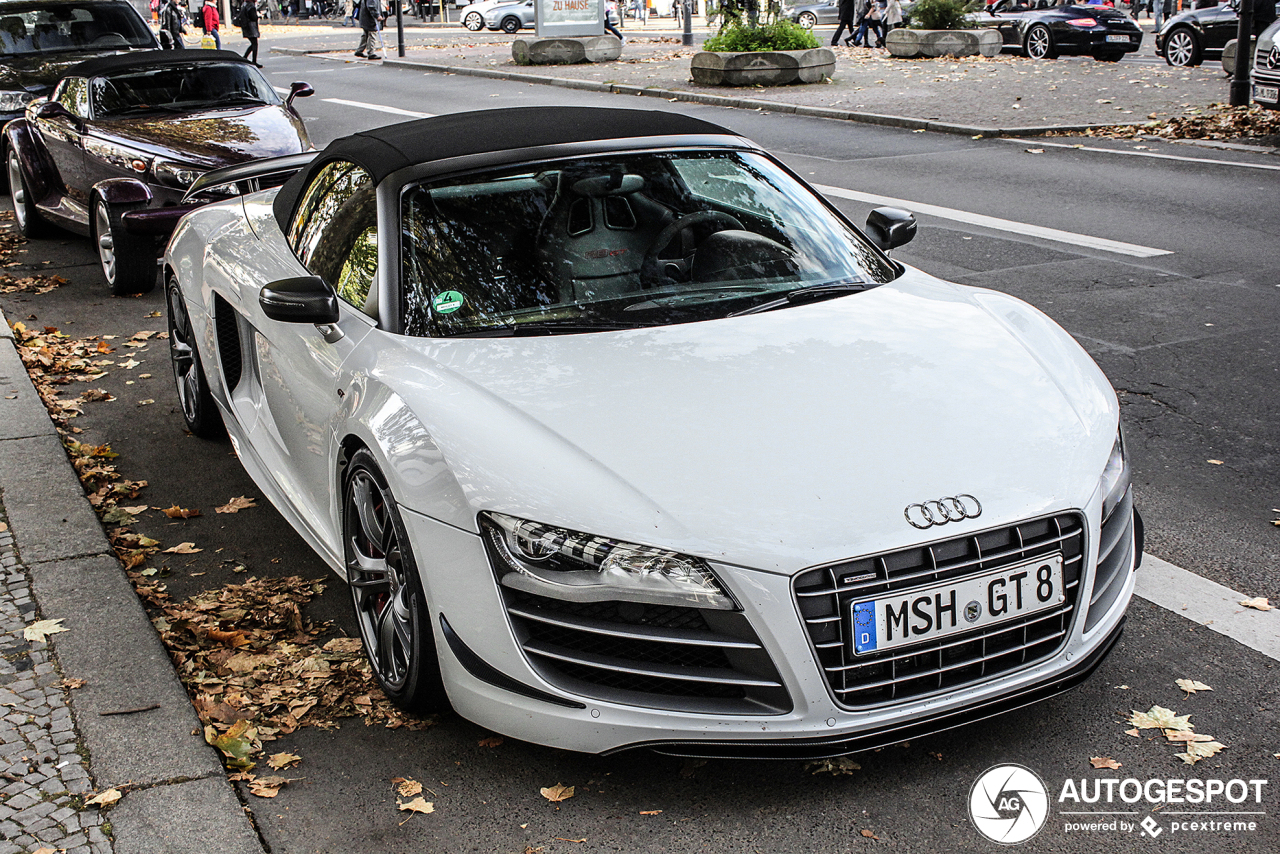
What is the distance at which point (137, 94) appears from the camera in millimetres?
10000

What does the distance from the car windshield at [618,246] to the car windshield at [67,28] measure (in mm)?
10611

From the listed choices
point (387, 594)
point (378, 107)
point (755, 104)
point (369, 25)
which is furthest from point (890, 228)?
point (369, 25)

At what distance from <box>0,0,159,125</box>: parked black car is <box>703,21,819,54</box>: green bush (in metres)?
11.2

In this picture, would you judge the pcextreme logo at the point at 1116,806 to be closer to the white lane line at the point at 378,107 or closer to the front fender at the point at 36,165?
the front fender at the point at 36,165

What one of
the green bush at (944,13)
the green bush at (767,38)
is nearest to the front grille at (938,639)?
the green bush at (767,38)

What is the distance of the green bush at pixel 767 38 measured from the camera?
21859 millimetres

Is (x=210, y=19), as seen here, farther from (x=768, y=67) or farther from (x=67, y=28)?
(x=67, y=28)

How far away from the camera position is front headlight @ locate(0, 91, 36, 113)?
39.9 ft

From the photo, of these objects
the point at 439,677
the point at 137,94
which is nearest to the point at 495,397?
the point at 439,677

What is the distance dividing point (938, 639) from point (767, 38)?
20473 millimetres

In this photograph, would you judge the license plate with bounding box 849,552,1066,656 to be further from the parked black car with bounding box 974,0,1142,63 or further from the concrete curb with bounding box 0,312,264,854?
the parked black car with bounding box 974,0,1142,63

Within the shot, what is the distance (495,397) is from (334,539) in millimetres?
933

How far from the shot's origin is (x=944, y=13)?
25.9 metres

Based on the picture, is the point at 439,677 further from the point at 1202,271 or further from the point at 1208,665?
the point at 1202,271
